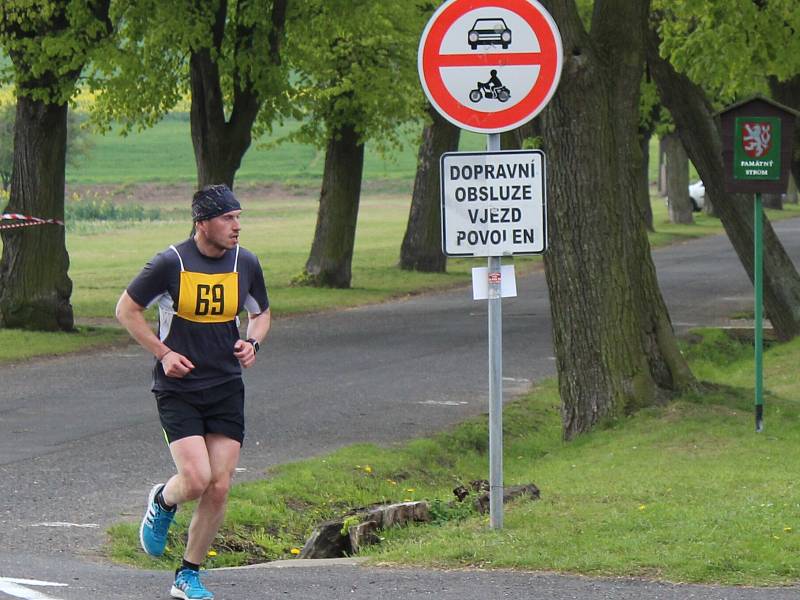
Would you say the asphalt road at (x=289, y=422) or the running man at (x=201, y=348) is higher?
the running man at (x=201, y=348)

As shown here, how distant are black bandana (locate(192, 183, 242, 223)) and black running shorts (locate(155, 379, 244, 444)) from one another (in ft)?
2.53

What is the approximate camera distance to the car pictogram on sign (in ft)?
27.0

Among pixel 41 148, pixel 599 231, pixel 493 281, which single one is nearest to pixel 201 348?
pixel 493 281

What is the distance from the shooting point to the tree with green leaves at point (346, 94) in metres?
27.1

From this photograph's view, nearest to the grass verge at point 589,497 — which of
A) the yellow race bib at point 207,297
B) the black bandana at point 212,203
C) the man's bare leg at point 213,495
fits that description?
the man's bare leg at point 213,495

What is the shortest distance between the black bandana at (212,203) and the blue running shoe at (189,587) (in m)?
1.56

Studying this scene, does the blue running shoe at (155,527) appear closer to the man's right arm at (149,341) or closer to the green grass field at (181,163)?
the man's right arm at (149,341)

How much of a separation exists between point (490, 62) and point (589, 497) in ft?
9.57

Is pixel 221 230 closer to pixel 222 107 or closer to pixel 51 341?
pixel 51 341

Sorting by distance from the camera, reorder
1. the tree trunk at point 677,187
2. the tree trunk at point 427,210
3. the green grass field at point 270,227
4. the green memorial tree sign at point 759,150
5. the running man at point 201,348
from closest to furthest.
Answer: the running man at point 201,348 < the green memorial tree sign at point 759,150 < the green grass field at point 270,227 < the tree trunk at point 427,210 < the tree trunk at point 677,187

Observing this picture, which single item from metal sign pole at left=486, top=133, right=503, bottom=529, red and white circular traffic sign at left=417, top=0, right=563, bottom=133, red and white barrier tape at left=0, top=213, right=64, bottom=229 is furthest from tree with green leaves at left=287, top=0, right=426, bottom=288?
metal sign pole at left=486, top=133, right=503, bottom=529

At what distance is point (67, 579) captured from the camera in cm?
757

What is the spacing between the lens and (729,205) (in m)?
21.0

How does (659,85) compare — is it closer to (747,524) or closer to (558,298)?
(558,298)
